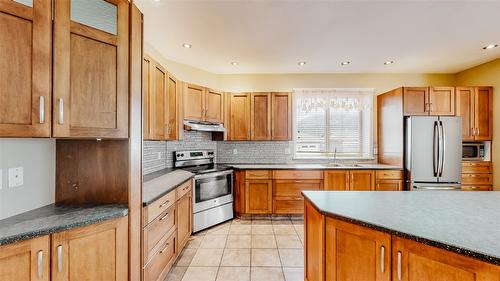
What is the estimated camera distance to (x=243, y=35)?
2898mm

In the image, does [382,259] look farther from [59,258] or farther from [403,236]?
[59,258]

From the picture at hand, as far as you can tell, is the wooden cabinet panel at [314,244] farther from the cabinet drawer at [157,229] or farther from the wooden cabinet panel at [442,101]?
the wooden cabinet panel at [442,101]

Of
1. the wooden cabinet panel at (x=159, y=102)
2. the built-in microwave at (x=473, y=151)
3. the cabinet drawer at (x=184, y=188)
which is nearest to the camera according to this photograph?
the wooden cabinet panel at (x=159, y=102)

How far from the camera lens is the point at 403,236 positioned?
3.73 feet

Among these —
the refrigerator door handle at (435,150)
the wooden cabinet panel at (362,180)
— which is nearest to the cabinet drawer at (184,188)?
the wooden cabinet panel at (362,180)

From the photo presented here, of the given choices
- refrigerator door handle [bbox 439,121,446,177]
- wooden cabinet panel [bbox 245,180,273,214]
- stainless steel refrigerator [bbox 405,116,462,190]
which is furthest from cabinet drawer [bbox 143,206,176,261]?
refrigerator door handle [bbox 439,121,446,177]

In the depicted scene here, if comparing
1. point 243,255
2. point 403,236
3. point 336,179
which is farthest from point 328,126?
point 403,236

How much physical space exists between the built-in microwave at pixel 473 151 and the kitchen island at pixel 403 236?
2502 millimetres

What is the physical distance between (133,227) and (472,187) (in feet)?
16.4

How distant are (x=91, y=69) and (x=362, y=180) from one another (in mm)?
3969

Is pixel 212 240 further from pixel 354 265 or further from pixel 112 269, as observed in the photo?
pixel 354 265

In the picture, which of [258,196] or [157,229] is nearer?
[157,229]

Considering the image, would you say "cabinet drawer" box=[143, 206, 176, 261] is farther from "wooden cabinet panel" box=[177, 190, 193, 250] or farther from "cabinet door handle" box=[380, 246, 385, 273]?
"cabinet door handle" box=[380, 246, 385, 273]

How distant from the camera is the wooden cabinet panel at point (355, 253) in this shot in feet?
4.08
